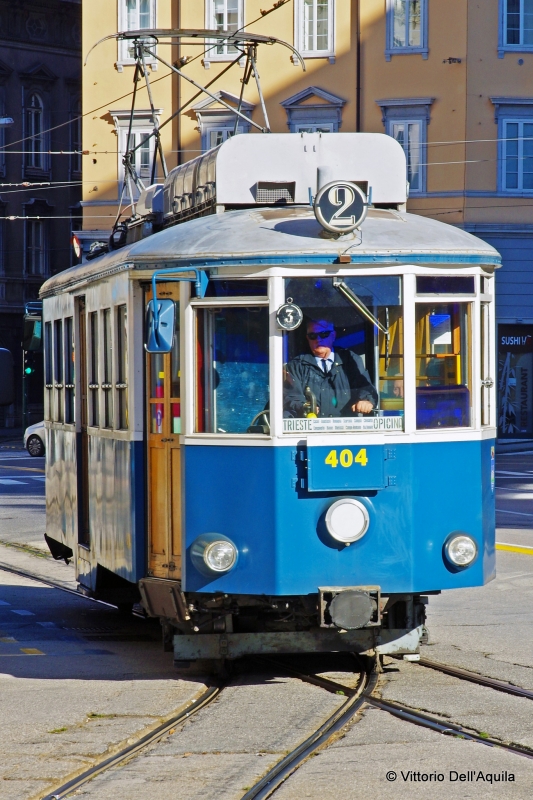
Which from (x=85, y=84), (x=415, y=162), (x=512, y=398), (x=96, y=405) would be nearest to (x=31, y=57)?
(x=85, y=84)

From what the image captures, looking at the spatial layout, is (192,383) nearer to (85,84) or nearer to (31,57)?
(85,84)

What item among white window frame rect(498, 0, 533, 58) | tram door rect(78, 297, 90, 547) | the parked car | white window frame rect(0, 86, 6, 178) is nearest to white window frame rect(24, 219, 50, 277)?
white window frame rect(0, 86, 6, 178)

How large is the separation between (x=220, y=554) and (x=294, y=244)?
5.99 ft

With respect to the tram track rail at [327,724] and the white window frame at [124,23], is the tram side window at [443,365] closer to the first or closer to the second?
the tram track rail at [327,724]

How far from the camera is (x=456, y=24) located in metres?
34.1

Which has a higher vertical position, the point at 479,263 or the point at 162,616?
the point at 479,263

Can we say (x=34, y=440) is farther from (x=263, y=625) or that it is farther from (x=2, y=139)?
(x=263, y=625)

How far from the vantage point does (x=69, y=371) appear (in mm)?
10828

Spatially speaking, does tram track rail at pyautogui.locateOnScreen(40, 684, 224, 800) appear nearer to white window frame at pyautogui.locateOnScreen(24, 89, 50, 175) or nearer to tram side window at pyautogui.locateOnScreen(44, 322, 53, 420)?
tram side window at pyautogui.locateOnScreen(44, 322, 53, 420)

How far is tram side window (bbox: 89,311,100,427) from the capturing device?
9.58 m

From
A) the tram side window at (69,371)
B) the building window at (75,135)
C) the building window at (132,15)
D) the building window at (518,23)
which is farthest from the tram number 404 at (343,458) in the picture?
the building window at (75,135)

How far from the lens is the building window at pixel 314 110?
3512 cm

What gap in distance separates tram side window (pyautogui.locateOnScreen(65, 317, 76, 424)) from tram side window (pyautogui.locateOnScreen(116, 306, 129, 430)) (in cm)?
189

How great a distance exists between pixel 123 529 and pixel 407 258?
2617mm
